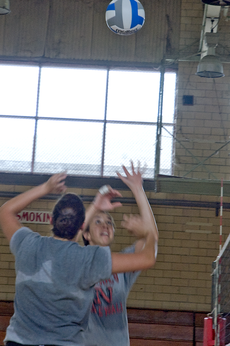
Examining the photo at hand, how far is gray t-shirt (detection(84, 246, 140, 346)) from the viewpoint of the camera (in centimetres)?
259

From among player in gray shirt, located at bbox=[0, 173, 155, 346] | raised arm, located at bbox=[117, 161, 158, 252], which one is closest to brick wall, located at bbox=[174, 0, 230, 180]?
raised arm, located at bbox=[117, 161, 158, 252]

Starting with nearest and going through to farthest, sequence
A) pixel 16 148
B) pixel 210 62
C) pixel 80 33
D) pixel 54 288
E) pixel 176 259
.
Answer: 1. pixel 54 288
2. pixel 210 62
3. pixel 176 259
4. pixel 16 148
5. pixel 80 33

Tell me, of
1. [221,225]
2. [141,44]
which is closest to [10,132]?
[141,44]

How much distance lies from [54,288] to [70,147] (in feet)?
21.9

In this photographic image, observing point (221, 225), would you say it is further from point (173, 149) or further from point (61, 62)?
point (61, 62)

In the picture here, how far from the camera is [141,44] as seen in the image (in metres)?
8.77

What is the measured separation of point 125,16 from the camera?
6.15 meters

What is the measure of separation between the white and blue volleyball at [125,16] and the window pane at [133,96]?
236 centimetres

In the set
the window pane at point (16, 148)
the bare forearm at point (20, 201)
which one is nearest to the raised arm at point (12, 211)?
the bare forearm at point (20, 201)

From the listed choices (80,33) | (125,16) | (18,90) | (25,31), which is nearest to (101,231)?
(125,16)

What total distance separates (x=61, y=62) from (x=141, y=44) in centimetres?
167

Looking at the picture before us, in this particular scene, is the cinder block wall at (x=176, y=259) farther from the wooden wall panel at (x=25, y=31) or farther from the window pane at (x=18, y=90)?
the wooden wall panel at (x=25, y=31)

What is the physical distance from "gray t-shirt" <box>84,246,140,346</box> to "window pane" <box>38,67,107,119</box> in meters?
6.16

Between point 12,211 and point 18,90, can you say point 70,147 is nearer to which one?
point 18,90
